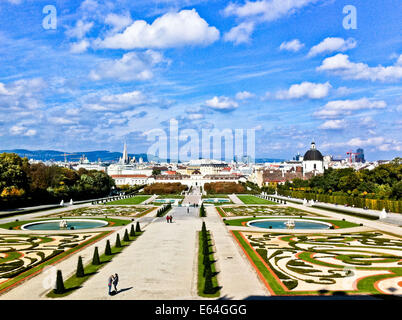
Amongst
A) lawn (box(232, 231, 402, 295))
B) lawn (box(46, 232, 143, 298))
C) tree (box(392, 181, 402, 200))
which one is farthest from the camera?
tree (box(392, 181, 402, 200))

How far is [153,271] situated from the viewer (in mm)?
19625

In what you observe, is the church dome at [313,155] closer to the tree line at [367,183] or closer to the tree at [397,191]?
the tree line at [367,183]

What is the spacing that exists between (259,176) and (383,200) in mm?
87812

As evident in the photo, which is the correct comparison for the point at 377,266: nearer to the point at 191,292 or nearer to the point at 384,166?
the point at 191,292

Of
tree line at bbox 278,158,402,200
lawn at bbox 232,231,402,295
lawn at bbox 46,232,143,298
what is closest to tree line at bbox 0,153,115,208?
lawn at bbox 46,232,143,298

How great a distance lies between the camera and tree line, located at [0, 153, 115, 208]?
179ft

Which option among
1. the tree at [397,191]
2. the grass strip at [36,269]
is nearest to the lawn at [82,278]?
the grass strip at [36,269]

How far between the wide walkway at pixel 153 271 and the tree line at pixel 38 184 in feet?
108

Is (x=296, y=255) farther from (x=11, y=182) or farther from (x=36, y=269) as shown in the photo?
(x=11, y=182)

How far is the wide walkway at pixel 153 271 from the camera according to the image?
52.3ft

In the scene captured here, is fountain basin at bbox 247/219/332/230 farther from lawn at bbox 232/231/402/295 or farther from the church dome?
the church dome

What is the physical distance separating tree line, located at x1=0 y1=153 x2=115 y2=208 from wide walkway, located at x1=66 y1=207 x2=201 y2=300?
3280cm
